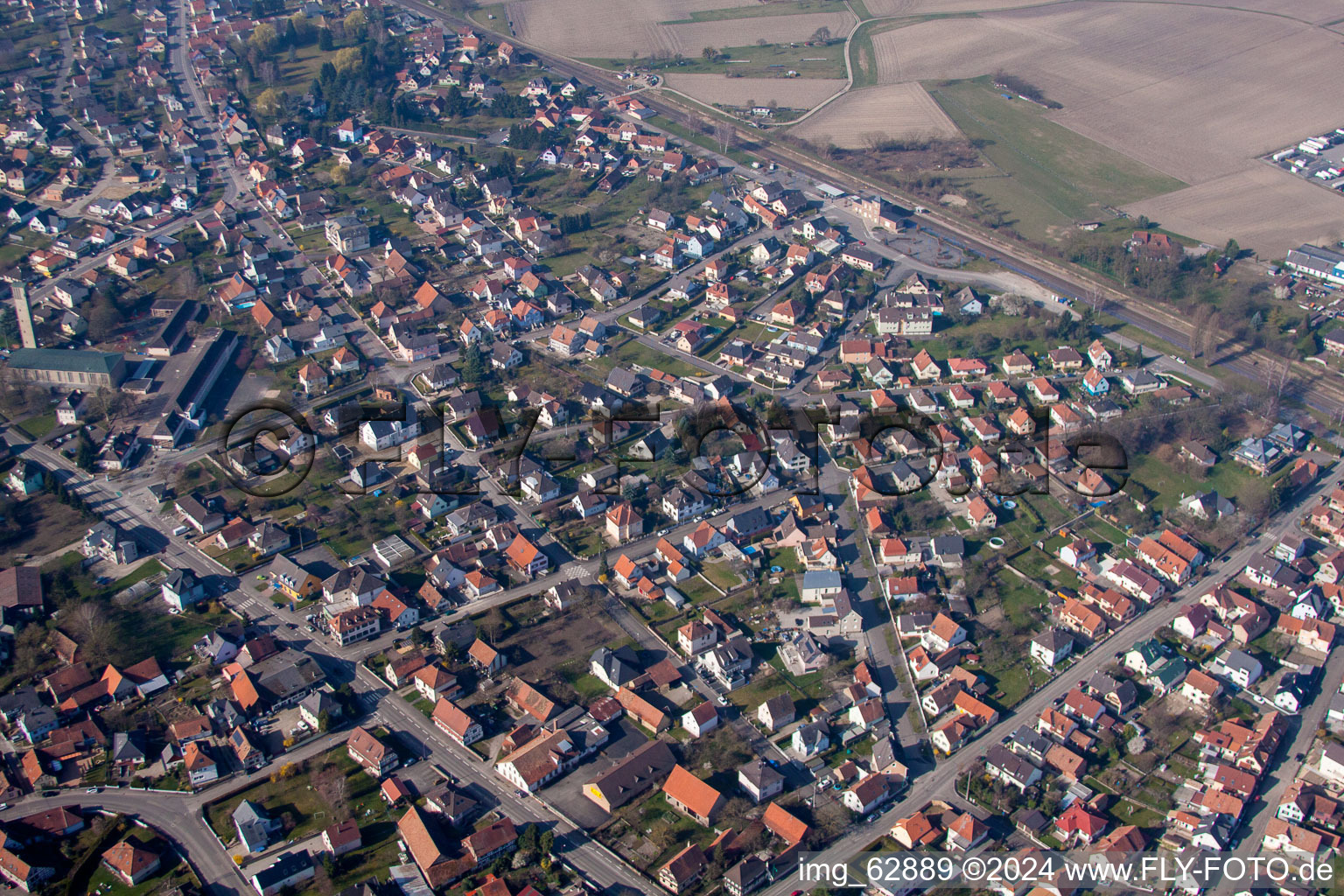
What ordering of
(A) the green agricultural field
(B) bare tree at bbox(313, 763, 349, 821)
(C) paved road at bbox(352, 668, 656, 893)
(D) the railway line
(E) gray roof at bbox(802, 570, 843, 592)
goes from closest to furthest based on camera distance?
(C) paved road at bbox(352, 668, 656, 893), (B) bare tree at bbox(313, 763, 349, 821), (E) gray roof at bbox(802, 570, 843, 592), (D) the railway line, (A) the green agricultural field

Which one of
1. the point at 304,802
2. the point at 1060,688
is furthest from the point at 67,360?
the point at 1060,688

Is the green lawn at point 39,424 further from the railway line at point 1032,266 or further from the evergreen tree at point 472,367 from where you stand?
the railway line at point 1032,266

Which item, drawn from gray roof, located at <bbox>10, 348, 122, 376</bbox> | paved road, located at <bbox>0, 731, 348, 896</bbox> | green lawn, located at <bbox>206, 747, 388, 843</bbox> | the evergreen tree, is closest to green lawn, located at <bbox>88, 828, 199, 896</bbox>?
paved road, located at <bbox>0, 731, 348, 896</bbox>

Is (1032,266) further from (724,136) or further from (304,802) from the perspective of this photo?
(304,802)

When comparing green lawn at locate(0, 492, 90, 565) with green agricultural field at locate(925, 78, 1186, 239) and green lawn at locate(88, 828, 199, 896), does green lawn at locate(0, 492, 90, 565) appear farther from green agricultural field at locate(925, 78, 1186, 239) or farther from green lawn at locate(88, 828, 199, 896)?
green agricultural field at locate(925, 78, 1186, 239)

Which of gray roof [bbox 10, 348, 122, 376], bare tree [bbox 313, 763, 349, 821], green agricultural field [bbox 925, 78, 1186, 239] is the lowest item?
bare tree [bbox 313, 763, 349, 821]

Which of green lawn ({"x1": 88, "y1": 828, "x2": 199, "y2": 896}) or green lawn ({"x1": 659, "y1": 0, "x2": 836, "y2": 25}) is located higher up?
green lawn ({"x1": 659, "y1": 0, "x2": 836, "y2": 25})

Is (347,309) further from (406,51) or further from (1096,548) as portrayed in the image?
(406,51)

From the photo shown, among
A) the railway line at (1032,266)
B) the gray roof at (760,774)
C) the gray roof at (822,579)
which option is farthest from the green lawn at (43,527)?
the railway line at (1032,266)
